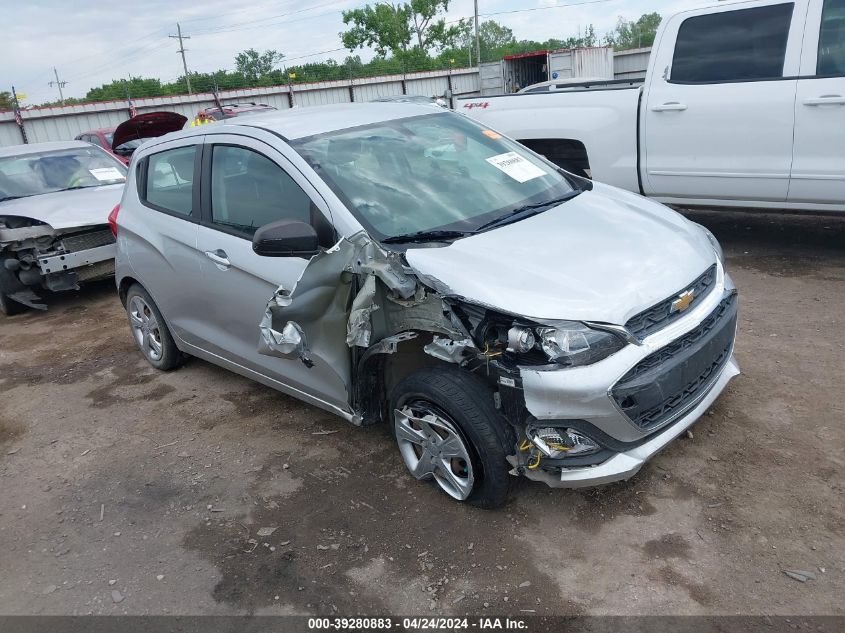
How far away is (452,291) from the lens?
294 cm

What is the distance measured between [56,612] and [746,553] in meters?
2.88

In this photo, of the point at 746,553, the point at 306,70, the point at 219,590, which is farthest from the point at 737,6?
the point at 306,70

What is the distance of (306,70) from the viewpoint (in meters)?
32.0

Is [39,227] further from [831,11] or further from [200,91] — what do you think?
[200,91]

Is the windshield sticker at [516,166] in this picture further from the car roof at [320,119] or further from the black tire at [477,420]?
the black tire at [477,420]

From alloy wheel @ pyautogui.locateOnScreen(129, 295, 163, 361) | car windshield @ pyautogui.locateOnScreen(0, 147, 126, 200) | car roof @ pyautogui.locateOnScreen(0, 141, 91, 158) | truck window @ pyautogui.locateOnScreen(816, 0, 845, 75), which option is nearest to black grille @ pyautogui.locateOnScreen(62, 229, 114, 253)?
car windshield @ pyautogui.locateOnScreen(0, 147, 126, 200)

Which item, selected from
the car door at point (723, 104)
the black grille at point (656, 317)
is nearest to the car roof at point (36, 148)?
the car door at point (723, 104)

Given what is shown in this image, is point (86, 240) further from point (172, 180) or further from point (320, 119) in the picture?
point (320, 119)

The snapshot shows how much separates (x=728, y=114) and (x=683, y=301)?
11.3 feet

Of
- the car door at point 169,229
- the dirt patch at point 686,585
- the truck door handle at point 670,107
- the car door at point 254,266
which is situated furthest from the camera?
the truck door handle at point 670,107

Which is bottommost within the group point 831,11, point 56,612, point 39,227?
point 56,612

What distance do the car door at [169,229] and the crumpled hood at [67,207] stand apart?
7.56 ft

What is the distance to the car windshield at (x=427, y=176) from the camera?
11.4ft

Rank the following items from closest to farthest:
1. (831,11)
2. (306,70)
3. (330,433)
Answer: (330,433) → (831,11) → (306,70)
